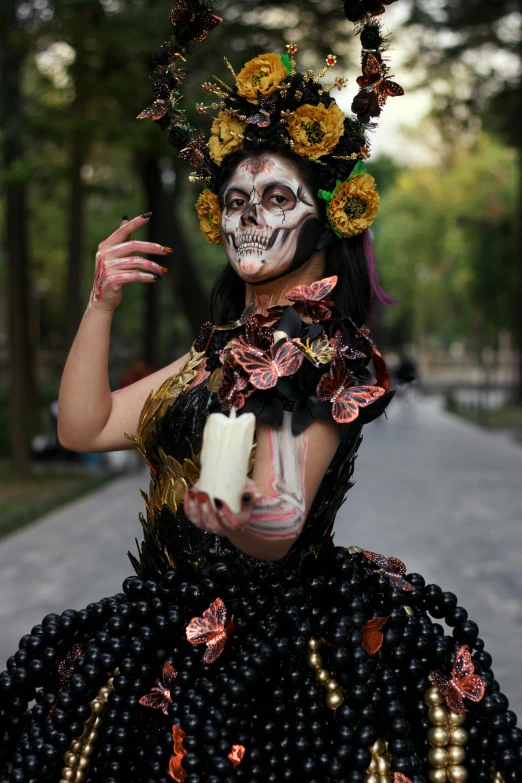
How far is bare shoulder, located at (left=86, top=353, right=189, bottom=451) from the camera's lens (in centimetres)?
246

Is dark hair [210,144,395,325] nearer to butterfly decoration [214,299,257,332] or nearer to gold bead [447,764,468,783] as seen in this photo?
butterfly decoration [214,299,257,332]

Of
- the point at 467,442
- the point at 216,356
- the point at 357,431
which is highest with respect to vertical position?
the point at 216,356

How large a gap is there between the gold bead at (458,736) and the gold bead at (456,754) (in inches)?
0.4

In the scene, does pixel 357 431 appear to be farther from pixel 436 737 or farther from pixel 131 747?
pixel 131 747

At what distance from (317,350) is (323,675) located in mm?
734

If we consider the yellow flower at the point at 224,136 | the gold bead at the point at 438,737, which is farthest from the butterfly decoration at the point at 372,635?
the yellow flower at the point at 224,136

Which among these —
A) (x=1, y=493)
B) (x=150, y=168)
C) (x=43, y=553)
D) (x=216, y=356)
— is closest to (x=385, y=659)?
(x=216, y=356)

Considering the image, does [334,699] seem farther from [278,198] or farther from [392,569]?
[278,198]

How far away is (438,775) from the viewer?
6.59ft

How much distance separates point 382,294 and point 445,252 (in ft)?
130

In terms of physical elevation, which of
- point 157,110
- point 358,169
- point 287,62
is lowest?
point 358,169

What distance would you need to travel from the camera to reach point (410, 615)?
7.30 ft

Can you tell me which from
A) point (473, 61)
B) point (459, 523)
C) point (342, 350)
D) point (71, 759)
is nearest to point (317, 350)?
point (342, 350)

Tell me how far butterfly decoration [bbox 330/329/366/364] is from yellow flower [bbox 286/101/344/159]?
50cm
